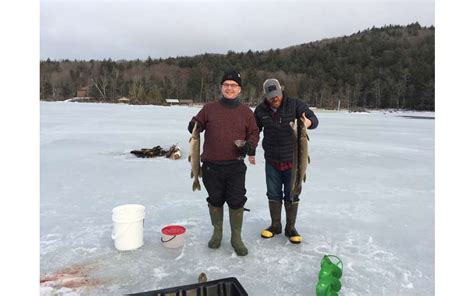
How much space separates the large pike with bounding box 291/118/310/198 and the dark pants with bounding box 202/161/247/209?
60cm

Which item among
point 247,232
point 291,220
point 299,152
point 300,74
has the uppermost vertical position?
point 300,74

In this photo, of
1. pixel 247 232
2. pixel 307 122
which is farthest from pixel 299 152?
pixel 247 232

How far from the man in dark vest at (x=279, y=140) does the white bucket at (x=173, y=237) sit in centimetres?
105

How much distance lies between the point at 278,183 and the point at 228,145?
96 centimetres

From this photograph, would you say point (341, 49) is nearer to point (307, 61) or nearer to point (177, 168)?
point (307, 61)

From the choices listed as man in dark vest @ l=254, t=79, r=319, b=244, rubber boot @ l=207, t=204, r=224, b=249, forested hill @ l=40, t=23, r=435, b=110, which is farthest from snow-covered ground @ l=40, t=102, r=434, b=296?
forested hill @ l=40, t=23, r=435, b=110

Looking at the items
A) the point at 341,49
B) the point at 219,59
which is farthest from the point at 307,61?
the point at 219,59

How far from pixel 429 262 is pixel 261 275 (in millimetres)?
1910

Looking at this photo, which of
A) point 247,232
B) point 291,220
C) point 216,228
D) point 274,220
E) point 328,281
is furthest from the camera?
point 247,232

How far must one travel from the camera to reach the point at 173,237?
145 inches

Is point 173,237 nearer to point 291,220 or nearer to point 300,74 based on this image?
point 291,220

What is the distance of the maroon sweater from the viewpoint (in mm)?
3521

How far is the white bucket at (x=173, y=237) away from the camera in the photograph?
3684mm

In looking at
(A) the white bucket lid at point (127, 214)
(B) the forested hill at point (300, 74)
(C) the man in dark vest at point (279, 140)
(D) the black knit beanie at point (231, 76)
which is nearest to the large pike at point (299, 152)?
(C) the man in dark vest at point (279, 140)
